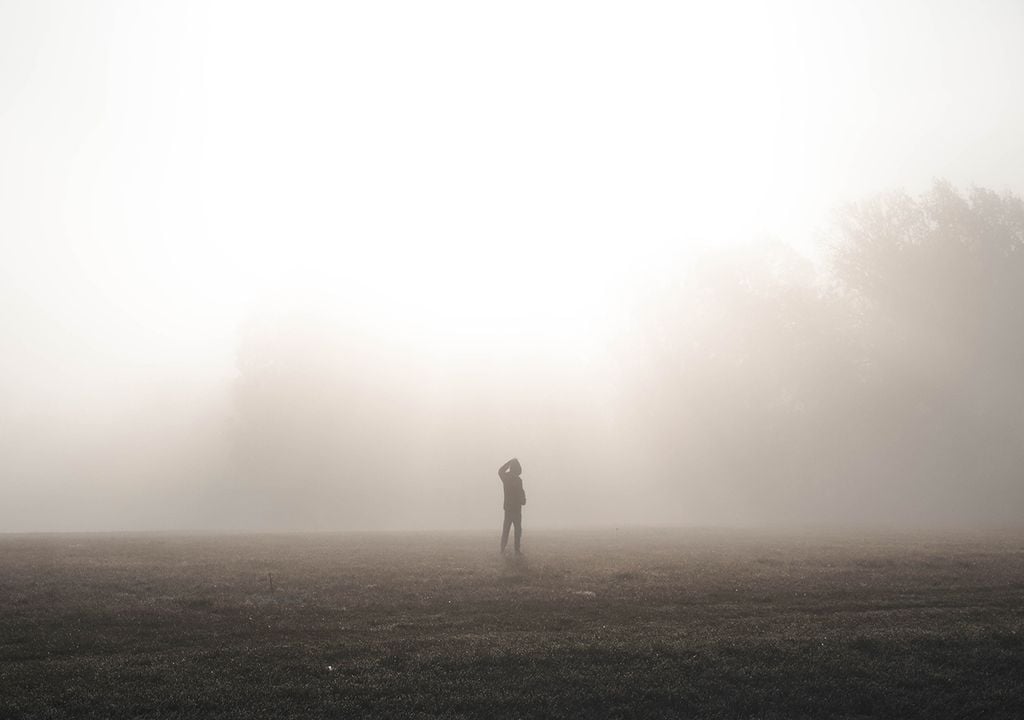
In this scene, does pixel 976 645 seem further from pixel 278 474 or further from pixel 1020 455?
pixel 278 474

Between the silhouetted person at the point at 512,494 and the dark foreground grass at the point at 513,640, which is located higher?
the silhouetted person at the point at 512,494

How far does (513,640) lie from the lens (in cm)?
1502

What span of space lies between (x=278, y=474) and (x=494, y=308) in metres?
45.8

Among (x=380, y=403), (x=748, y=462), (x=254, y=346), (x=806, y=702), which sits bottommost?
(x=806, y=702)

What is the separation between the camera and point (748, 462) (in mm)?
78062

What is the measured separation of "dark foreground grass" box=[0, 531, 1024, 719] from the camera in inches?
487

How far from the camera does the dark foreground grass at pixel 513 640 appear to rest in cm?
1237

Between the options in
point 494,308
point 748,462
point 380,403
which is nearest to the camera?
point 748,462

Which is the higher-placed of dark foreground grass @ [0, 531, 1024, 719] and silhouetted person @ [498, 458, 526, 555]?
silhouetted person @ [498, 458, 526, 555]

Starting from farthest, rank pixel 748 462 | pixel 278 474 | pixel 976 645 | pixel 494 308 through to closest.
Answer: pixel 494 308
pixel 278 474
pixel 748 462
pixel 976 645

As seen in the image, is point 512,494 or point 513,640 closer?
point 513,640

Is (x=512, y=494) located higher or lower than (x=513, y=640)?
higher

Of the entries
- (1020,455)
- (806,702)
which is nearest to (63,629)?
(806,702)

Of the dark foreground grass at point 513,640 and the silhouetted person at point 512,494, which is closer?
the dark foreground grass at point 513,640
